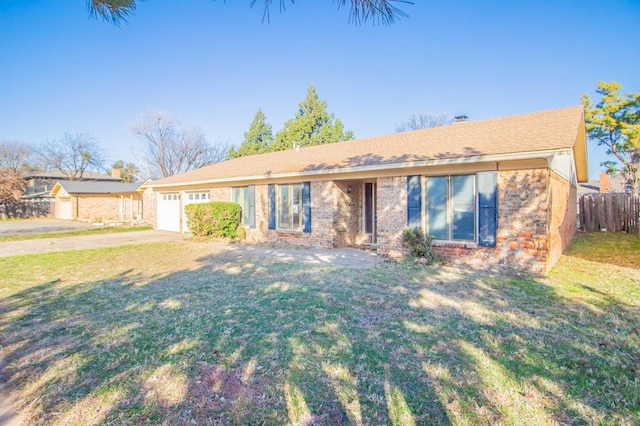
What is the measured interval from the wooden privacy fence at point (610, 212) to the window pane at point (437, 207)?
11.5 meters

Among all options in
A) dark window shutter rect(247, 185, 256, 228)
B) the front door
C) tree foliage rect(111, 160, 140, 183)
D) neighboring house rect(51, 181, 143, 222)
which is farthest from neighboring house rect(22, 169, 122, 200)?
the front door

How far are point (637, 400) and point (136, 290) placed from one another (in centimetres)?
675

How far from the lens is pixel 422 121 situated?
38.2m

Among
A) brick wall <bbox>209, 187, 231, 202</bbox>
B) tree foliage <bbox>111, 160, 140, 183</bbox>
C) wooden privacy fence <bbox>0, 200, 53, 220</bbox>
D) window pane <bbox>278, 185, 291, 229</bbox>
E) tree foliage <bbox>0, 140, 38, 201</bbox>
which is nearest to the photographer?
window pane <bbox>278, 185, 291, 229</bbox>

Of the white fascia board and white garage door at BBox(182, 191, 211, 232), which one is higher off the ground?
the white fascia board

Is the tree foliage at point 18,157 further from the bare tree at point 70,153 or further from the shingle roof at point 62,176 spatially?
the bare tree at point 70,153

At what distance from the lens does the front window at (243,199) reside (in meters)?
13.2

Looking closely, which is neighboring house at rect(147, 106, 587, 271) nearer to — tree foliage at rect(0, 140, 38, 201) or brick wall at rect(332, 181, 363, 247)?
brick wall at rect(332, 181, 363, 247)

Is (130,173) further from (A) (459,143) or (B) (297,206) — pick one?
(A) (459,143)

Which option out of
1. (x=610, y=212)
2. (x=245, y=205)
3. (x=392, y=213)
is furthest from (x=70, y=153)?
(x=610, y=212)

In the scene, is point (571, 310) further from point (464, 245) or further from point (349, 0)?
point (349, 0)

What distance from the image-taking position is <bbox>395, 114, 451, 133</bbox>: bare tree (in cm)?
3719

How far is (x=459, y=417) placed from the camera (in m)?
2.46

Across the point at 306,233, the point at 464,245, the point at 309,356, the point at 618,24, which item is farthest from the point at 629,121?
the point at 309,356
